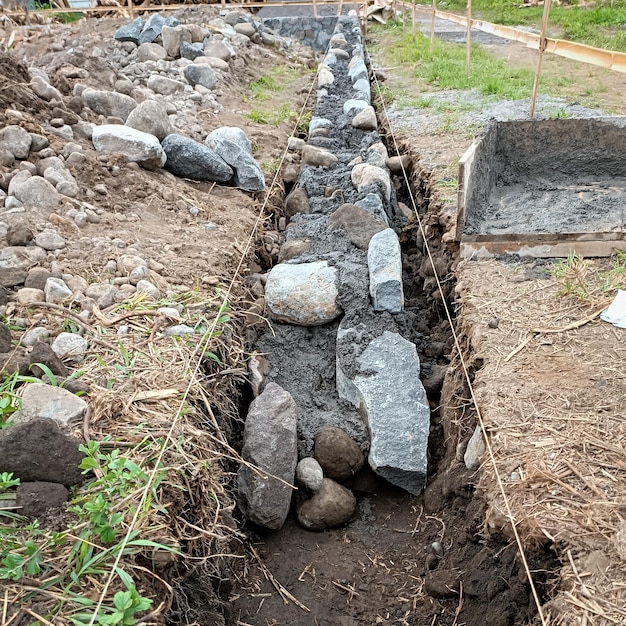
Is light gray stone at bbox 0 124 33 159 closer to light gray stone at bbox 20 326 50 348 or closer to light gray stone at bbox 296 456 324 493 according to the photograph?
light gray stone at bbox 20 326 50 348

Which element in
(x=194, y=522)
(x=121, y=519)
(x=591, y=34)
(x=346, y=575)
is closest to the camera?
(x=121, y=519)

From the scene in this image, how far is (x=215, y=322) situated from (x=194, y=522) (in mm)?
1084

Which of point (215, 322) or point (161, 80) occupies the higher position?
point (161, 80)

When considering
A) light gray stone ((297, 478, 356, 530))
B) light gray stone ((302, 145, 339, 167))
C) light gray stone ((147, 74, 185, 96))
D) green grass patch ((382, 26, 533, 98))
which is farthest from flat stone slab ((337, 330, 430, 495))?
light gray stone ((147, 74, 185, 96))

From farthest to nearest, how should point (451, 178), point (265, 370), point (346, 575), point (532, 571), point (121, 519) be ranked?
point (451, 178) < point (265, 370) < point (346, 575) < point (532, 571) < point (121, 519)

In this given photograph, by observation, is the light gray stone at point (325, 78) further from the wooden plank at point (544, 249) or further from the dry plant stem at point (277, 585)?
the dry plant stem at point (277, 585)

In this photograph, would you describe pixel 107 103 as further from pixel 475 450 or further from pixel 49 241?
pixel 475 450

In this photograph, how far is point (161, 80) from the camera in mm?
6602

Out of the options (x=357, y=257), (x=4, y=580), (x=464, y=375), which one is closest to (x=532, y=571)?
(x=464, y=375)

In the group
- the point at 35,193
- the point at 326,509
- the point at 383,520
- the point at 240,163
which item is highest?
the point at 35,193

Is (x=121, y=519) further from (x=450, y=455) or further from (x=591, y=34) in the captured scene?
(x=591, y=34)

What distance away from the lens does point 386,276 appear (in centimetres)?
365

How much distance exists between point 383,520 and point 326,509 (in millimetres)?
329

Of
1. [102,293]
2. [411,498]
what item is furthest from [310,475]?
[102,293]
